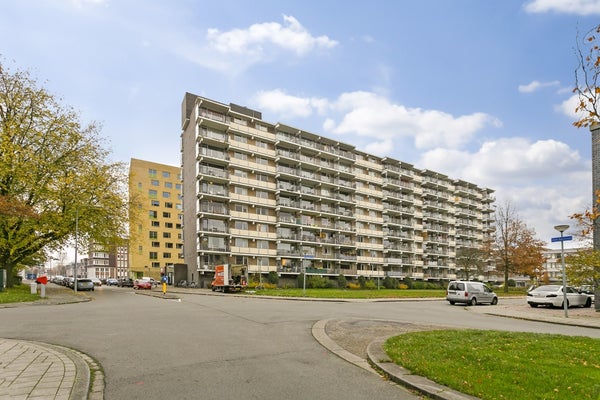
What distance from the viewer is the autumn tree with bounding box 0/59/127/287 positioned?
3177 cm

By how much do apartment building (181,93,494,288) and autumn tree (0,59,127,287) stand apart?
1852cm

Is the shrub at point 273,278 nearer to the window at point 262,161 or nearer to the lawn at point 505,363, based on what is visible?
the window at point 262,161

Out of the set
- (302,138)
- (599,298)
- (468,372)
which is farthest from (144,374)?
(302,138)

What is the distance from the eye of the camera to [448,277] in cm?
8988

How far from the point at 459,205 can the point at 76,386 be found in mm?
102700

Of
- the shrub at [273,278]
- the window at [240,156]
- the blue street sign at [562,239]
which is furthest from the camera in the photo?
the window at [240,156]

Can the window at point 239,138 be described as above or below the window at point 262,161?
above

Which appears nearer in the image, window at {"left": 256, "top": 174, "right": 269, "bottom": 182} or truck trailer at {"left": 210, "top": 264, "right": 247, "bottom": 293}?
truck trailer at {"left": 210, "top": 264, "right": 247, "bottom": 293}

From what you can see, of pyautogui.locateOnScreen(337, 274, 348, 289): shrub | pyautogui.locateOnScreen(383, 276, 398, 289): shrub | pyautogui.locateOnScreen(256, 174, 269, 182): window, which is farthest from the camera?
Result: pyautogui.locateOnScreen(383, 276, 398, 289): shrub

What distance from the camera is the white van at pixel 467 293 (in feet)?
93.2

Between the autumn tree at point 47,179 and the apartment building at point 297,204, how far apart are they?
1852 cm

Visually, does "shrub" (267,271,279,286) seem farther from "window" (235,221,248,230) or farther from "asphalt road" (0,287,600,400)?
"asphalt road" (0,287,600,400)

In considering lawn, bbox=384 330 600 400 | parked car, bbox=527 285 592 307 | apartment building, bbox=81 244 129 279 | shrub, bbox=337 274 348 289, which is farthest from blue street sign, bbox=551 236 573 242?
apartment building, bbox=81 244 129 279

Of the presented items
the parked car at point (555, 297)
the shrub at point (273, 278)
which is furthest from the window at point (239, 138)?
the parked car at point (555, 297)
